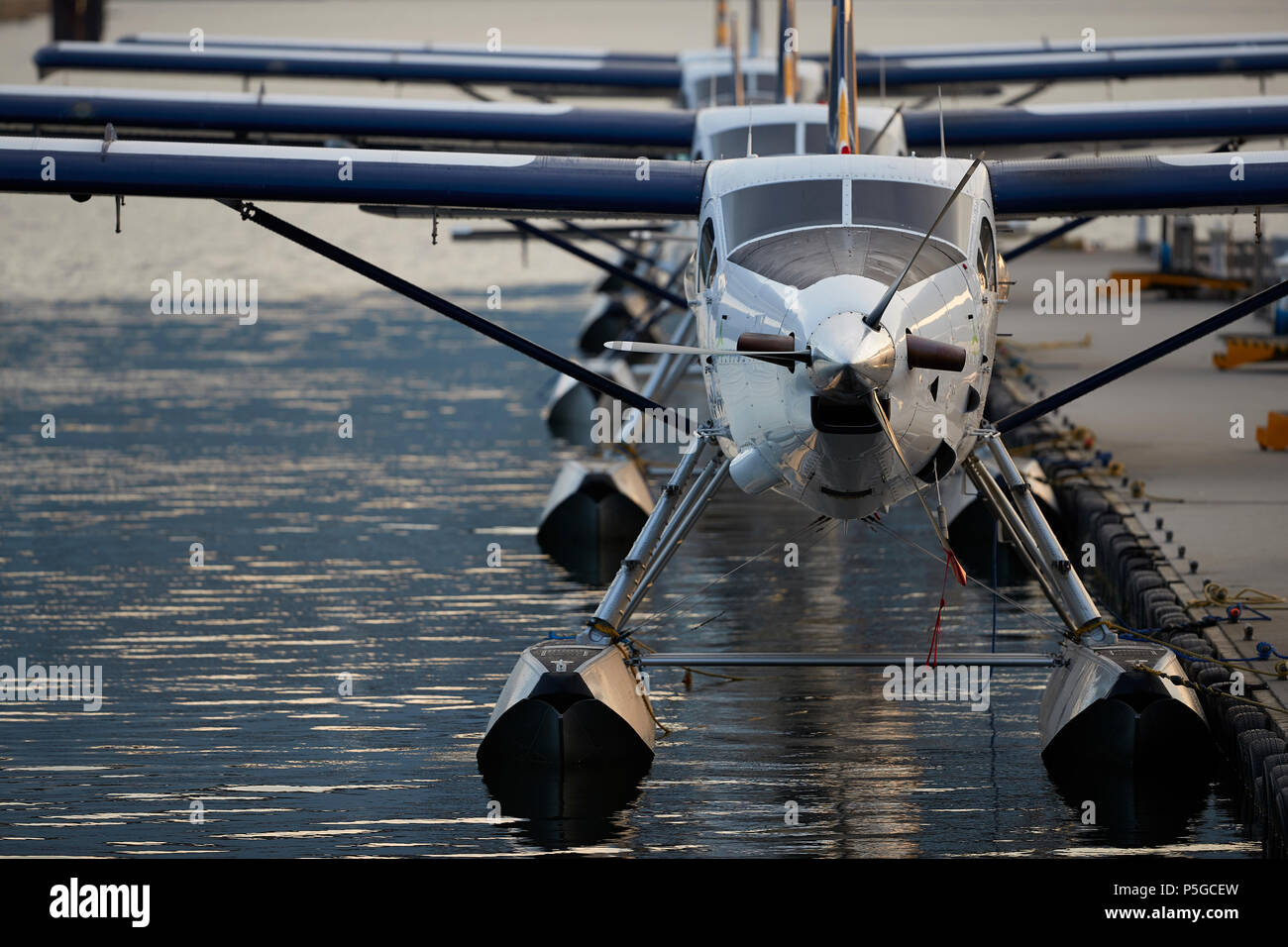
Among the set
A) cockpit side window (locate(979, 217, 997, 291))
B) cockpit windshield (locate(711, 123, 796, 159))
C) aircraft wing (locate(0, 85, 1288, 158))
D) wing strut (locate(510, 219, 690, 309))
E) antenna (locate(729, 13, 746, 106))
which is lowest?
cockpit side window (locate(979, 217, 997, 291))

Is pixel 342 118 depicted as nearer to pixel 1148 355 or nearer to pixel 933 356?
pixel 1148 355

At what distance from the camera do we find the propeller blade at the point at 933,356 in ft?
25.3

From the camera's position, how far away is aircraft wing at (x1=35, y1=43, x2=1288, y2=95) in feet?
74.4

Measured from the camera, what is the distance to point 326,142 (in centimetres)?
1642

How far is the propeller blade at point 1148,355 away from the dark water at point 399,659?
5.12ft

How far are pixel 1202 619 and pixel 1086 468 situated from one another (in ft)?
19.4

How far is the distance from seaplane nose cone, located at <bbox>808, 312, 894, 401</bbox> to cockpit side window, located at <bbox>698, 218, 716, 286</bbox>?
70.7 inches

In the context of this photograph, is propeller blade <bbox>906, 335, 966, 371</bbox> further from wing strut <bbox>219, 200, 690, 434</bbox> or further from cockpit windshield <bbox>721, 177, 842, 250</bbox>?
wing strut <bbox>219, 200, 690, 434</bbox>

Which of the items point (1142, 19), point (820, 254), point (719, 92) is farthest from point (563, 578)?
point (1142, 19)
